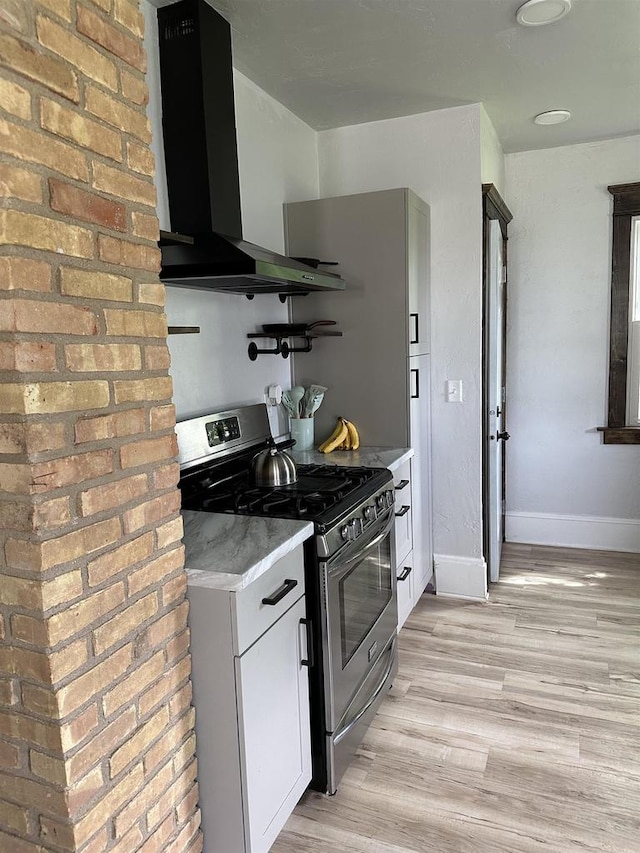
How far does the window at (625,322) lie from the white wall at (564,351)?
0.05 m

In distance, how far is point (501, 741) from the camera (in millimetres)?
2254

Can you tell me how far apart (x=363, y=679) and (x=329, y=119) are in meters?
2.72

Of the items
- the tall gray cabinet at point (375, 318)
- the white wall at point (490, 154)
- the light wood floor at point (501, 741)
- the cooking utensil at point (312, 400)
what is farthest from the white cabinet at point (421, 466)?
the white wall at point (490, 154)

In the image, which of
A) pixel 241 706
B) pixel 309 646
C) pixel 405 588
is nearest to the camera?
pixel 241 706

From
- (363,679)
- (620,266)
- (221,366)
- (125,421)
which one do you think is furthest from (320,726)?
(620,266)

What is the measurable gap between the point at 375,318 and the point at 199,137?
121 centimetres

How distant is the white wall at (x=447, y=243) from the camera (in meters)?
3.19

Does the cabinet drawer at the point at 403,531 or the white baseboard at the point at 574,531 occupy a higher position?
the cabinet drawer at the point at 403,531

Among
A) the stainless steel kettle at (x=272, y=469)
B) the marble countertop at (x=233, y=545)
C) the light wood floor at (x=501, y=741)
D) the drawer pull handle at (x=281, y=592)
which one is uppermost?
the stainless steel kettle at (x=272, y=469)

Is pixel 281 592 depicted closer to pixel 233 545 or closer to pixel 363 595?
pixel 233 545

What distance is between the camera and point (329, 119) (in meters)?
3.24

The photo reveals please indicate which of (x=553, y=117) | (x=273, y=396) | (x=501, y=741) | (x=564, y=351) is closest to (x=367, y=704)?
(x=501, y=741)

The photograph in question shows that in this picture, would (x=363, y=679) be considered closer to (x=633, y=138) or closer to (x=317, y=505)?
(x=317, y=505)

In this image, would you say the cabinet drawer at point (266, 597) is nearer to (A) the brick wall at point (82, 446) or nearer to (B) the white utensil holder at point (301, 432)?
(A) the brick wall at point (82, 446)
